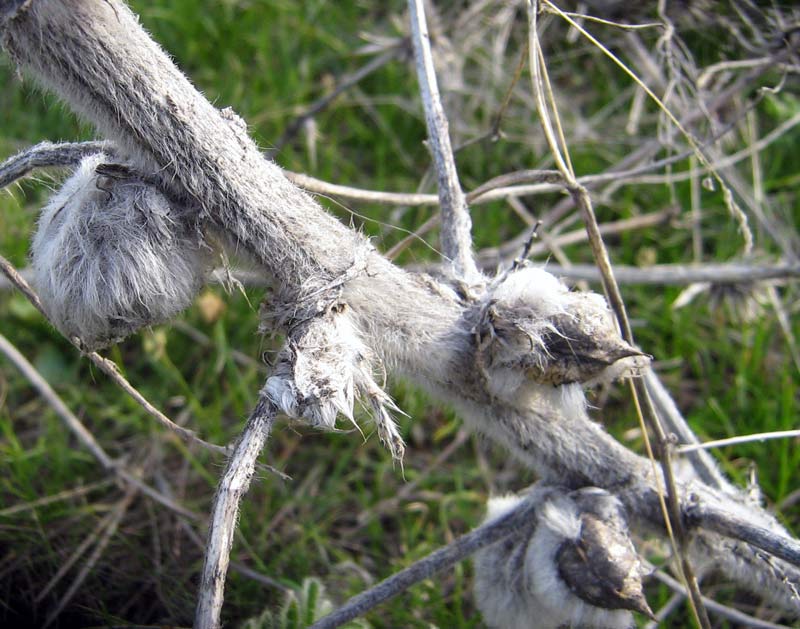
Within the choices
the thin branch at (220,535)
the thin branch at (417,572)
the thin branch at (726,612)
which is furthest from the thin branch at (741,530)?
the thin branch at (220,535)

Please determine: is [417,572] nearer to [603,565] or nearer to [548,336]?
[603,565]

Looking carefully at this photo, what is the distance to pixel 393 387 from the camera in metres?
1.74

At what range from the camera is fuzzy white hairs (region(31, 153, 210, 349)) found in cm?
116

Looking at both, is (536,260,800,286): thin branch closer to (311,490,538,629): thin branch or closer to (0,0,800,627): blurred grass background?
(0,0,800,627): blurred grass background

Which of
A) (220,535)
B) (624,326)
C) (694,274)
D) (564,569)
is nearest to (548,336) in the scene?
(624,326)

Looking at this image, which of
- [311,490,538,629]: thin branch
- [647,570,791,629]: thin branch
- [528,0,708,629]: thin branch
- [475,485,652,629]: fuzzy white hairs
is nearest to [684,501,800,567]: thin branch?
[528,0,708,629]: thin branch

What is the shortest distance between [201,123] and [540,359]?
647 millimetres

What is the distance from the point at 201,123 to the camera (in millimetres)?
1166

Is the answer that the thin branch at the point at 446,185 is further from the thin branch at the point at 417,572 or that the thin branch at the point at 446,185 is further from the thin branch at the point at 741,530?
the thin branch at the point at 741,530

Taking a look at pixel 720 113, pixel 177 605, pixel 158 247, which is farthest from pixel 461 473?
pixel 720 113

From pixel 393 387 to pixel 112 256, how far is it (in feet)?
2.50

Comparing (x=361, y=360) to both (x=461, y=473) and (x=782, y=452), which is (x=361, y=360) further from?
(x=782, y=452)

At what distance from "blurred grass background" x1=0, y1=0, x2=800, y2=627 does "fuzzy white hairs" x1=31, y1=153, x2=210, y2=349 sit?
0.80 ft

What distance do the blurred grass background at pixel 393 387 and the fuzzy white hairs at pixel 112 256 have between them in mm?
244
